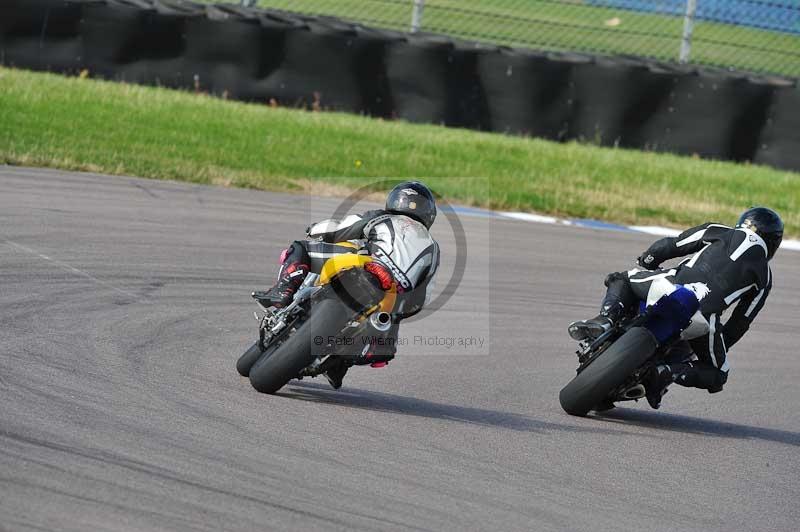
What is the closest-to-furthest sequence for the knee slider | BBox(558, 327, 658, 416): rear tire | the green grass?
BBox(558, 327, 658, 416): rear tire
the knee slider
the green grass

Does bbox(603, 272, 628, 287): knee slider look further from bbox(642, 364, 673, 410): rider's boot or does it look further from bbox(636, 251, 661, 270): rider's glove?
bbox(642, 364, 673, 410): rider's boot

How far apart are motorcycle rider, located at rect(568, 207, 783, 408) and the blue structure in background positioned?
11.6 m

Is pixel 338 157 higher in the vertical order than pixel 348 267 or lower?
lower

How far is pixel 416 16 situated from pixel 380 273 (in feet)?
39.2

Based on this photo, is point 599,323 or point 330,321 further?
point 599,323

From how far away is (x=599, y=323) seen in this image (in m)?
6.78

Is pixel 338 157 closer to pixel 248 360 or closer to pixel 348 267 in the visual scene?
pixel 248 360

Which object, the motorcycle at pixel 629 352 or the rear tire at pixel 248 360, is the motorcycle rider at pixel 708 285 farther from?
the rear tire at pixel 248 360

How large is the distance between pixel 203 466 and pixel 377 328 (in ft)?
4.70

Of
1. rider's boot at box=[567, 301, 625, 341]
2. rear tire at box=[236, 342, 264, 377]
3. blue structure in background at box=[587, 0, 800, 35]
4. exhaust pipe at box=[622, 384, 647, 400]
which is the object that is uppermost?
blue structure in background at box=[587, 0, 800, 35]

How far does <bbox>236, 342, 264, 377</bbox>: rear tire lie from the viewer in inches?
264

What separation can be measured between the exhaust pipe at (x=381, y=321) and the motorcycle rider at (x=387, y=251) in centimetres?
6

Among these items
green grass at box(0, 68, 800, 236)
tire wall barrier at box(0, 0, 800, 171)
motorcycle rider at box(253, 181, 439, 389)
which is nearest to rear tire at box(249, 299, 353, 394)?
motorcycle rider at box(253, 181, 439, 389)

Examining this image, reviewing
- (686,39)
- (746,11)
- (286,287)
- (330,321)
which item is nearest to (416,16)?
(686,39)
